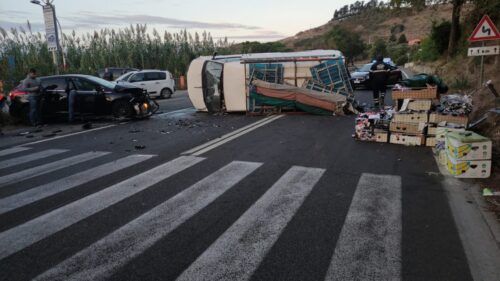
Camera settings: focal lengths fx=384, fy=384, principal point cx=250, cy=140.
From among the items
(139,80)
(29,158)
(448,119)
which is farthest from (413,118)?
(139,80)

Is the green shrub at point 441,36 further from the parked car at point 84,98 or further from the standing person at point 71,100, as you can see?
the standing person at point 71,100

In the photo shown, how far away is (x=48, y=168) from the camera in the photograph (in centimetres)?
741

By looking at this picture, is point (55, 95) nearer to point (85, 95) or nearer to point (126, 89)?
point (85, 95)

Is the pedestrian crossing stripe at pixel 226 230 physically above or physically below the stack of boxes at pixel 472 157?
below

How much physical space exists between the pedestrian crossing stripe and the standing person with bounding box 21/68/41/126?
6.82 meters

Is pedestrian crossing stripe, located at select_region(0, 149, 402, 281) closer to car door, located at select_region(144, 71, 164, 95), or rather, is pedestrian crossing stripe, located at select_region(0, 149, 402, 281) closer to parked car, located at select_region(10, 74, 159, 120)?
parked car, located at select_region(10, 74, 159, 120)

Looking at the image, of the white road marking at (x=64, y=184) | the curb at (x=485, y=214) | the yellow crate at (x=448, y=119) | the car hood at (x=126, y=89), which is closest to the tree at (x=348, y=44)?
the car hood at (x=126, y=89)

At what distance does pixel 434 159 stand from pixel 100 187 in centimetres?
601

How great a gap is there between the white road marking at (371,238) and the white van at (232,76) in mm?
9830

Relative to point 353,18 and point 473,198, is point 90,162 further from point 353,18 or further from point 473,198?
point 353,18

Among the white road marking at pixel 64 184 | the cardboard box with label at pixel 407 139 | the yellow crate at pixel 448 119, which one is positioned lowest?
the white road marking at pixel 64 184

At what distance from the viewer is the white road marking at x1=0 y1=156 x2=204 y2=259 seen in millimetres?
4234

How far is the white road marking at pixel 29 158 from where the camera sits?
26.1ft

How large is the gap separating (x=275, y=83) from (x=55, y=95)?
791cm
